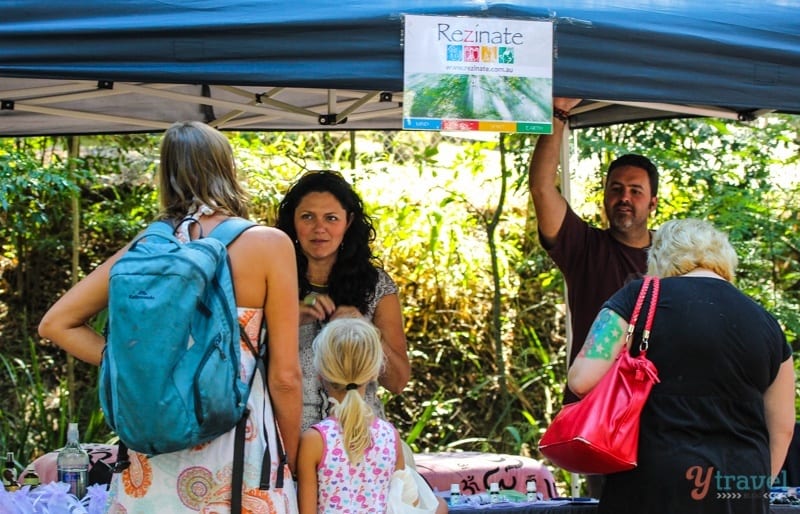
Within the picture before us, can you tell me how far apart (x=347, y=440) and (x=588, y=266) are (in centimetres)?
152

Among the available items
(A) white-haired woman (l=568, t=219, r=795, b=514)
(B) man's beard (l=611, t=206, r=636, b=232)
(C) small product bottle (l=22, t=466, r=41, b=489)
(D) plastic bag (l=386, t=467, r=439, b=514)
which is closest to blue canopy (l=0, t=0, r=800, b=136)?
(A) white-haired woman (l=568, t=219, r=795, b=514)

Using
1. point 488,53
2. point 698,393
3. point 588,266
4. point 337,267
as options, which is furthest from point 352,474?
point 588,266

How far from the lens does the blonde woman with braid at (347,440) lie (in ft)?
8.84

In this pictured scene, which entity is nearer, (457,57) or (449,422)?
(457,57)

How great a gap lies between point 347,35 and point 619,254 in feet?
5.17

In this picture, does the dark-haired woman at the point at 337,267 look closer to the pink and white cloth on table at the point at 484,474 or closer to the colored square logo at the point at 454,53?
the colored square logo at the point at 454,53

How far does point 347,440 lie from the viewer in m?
2.74

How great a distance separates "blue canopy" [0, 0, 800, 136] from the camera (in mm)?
2682

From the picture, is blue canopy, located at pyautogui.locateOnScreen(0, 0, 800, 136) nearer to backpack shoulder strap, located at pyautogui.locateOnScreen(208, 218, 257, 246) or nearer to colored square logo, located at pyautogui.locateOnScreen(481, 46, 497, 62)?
colored square logo, located at pyautogui.locateOnScreen(481, 46, 497, 62)

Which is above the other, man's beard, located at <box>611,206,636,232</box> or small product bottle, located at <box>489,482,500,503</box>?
man's beard, located at <box>611,206,636,232</box>

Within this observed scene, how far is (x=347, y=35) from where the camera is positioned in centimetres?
285

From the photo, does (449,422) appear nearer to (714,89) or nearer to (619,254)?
(619,254)

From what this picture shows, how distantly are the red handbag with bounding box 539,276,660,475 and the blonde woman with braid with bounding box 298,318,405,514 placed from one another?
0.48 meters

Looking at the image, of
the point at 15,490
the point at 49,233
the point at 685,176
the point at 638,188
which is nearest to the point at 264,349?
the point at 15,490
